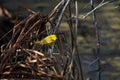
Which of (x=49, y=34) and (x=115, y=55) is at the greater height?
(x=49, y=34)

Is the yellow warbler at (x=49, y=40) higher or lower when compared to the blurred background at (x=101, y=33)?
higher

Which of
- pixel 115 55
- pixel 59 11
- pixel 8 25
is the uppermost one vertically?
pixel 59 11

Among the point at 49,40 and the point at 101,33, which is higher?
the point at 49,40

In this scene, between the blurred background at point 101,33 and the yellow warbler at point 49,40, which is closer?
the yellow warbler at point 49,40

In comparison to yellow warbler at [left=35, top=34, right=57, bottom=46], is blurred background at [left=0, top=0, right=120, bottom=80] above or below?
below

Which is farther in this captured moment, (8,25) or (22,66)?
(8,25)

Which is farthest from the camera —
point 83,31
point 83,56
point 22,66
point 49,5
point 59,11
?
point 49,5

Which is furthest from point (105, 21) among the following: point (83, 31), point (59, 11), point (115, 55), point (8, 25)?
point (59, 11)

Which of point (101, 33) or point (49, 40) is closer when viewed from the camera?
point (49, 40)

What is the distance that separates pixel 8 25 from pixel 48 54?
1718 millimetres

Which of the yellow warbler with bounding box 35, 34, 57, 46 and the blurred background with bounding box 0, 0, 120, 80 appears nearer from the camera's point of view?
the yellow warbler with bounding box 35, 34, 57, 46

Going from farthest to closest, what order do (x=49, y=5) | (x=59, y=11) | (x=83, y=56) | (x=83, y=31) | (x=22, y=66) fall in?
(x=49, y=5) → (x=83, y=31) → (x=83, y=56) → (x=59, y=11) → (x=22, y=66)

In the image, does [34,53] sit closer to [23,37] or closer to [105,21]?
[23,37]

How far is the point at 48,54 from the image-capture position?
1688mm
